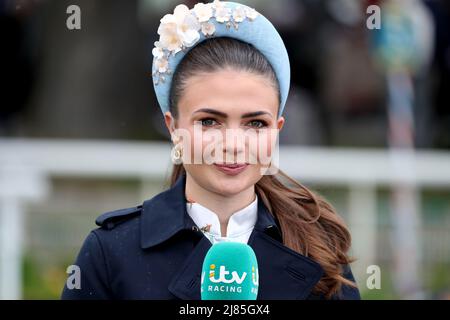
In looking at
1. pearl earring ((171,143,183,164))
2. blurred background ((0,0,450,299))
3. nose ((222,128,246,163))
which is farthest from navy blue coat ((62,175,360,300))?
blurred background ((0,0,450,299))

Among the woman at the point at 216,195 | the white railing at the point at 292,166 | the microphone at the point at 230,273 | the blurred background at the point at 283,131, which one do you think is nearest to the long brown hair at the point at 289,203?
the woman at the point at 216,195

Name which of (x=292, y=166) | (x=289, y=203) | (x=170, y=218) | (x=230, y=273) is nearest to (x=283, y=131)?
(x=292, y=166)

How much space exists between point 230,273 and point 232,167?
28 centimetres

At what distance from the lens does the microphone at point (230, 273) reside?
8.17ft

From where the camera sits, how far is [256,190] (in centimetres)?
293

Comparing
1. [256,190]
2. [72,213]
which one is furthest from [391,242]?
[256,190]

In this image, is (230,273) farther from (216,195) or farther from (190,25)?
(190,25)

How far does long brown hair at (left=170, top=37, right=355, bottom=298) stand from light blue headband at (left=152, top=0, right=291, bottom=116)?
0.07ft

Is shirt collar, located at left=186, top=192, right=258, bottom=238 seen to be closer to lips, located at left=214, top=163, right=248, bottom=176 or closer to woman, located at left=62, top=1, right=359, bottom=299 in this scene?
woman, located at left=62, top=1, right=359, bottom=299

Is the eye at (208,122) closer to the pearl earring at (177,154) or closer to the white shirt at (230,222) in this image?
the pearl earring at (177,154)

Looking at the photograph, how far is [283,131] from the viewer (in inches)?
319

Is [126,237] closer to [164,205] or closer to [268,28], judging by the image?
[164,205]

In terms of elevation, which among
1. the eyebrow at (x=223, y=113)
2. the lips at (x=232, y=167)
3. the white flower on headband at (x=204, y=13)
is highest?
the white flower on headband at (x=204, y=13)

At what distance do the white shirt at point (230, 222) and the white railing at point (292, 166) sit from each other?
4.56 metres
